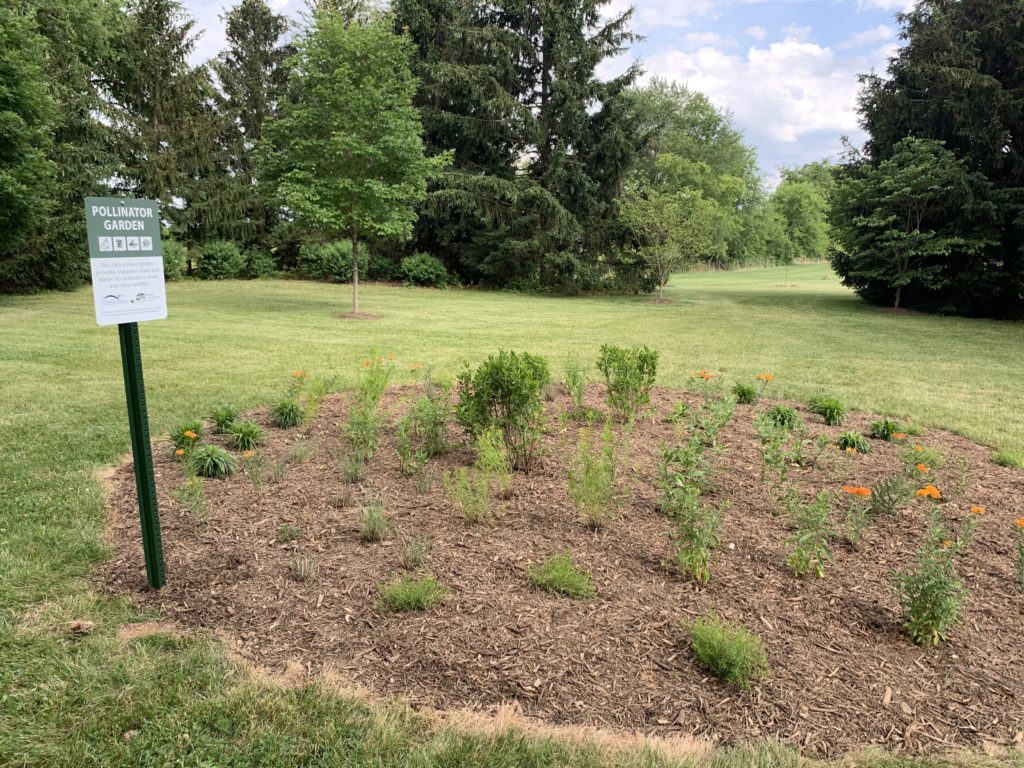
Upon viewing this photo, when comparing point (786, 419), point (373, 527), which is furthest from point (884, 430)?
point (373, 527)

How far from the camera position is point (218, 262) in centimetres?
2491

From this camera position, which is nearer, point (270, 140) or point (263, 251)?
point (270, 140)

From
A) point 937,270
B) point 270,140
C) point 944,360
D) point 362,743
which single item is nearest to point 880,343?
point 944,360

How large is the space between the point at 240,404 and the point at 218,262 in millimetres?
21615

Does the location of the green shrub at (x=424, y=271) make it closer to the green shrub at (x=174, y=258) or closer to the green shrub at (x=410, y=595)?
the green shrub at (x=174, y=258)

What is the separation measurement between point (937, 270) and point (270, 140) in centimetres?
1743

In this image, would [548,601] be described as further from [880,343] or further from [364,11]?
[364,11]

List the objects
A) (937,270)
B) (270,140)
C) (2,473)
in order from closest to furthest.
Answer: (2,473) → (270,140) → (937,270)

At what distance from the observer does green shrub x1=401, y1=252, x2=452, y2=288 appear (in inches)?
979

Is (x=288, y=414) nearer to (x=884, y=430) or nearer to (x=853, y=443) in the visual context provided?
(x=853, y=443)

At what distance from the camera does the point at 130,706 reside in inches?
81.4

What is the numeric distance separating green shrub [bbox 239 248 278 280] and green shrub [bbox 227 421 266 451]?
23.3 meters

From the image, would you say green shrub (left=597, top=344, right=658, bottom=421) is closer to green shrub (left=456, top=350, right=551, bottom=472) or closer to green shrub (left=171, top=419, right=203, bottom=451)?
green shrub (left=456, top=350, right=551, bottom=472)

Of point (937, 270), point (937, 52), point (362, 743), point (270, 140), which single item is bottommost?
point (362, 743)
